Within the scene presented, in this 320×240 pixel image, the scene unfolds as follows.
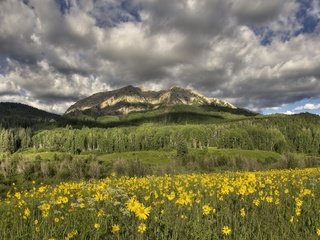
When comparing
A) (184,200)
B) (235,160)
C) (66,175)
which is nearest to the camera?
(184,200)

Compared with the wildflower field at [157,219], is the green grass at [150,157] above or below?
below

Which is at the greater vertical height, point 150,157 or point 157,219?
point 157,219

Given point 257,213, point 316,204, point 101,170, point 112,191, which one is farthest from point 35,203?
point 101,170

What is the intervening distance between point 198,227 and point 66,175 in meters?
44.0

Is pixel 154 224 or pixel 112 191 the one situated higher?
pixel 112 191

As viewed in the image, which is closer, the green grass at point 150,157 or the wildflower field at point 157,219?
the wildflower field at point 157,219

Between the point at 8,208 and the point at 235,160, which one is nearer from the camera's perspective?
the point at 8,208

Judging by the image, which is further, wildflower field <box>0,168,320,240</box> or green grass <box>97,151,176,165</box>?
green grass <box>97,151,176,165</box>

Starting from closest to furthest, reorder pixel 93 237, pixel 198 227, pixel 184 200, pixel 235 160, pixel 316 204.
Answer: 1. pixel 93 237
2. pixel 198 227
3. pixel 184 200
4. pixel 316 204
5. pixel 235 160

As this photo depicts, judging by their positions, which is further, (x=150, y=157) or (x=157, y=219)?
(x=150, y=157)

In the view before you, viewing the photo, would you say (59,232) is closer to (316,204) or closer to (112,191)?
(112,191)

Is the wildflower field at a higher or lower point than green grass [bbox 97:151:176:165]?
higher

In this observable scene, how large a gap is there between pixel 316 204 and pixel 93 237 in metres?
7.31

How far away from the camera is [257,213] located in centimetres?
909
